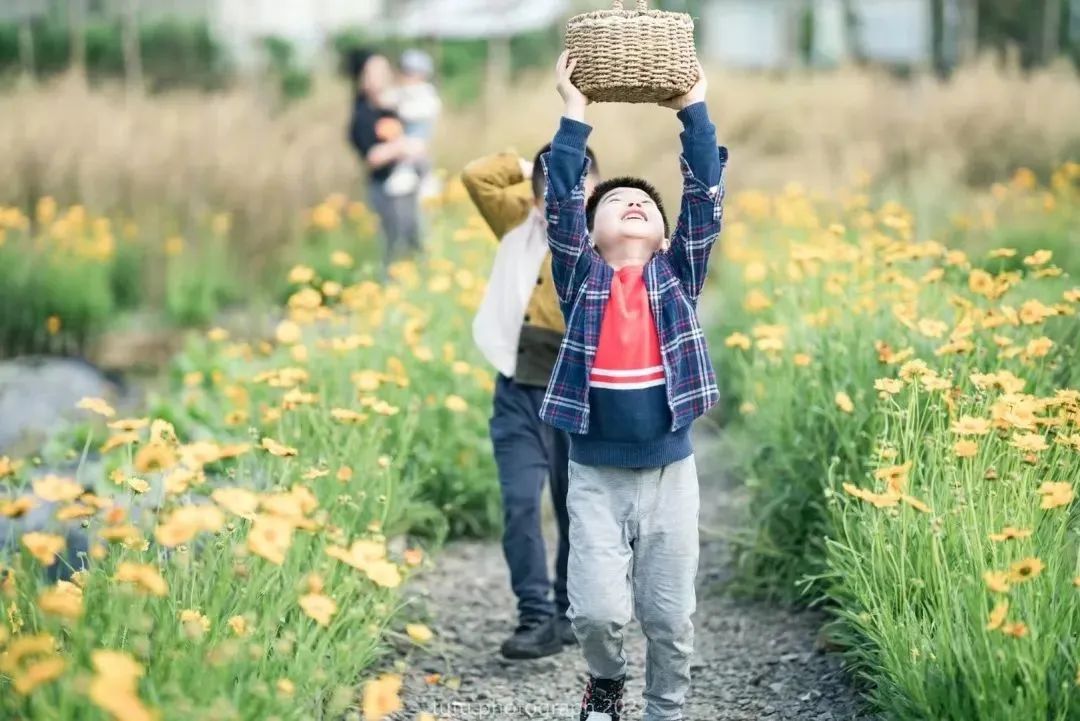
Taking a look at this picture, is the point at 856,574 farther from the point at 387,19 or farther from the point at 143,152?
the point at 387,19

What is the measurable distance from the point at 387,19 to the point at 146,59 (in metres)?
5.40

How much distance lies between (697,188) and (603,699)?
1.25 metres

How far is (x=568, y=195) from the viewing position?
3.02m

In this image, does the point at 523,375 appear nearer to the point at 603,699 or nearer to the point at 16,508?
the point at 603,699

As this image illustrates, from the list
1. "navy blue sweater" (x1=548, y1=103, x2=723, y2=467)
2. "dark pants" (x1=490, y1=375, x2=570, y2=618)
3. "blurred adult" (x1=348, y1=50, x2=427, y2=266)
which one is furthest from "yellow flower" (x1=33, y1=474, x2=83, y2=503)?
"blurred adult" (x1=348, y1=50, x2=427, y2=266)

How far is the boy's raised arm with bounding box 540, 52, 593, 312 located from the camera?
9.89ft

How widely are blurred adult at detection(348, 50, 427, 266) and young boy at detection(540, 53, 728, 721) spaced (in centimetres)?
535

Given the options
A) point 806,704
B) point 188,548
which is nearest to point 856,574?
point 806,704

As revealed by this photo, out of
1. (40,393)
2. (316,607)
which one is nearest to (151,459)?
(316,607)

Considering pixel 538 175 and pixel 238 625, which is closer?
pixel 238 625

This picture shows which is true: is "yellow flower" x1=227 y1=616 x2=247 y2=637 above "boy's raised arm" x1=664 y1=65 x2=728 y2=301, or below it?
below

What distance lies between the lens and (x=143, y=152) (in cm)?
885

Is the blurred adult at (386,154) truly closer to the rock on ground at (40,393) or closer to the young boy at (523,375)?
the rock on ground at (40,393)

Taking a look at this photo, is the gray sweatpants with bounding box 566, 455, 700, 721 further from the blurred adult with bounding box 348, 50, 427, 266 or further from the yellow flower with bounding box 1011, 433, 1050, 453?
the blurred adult with bounding box 348, 50, 427, 266
